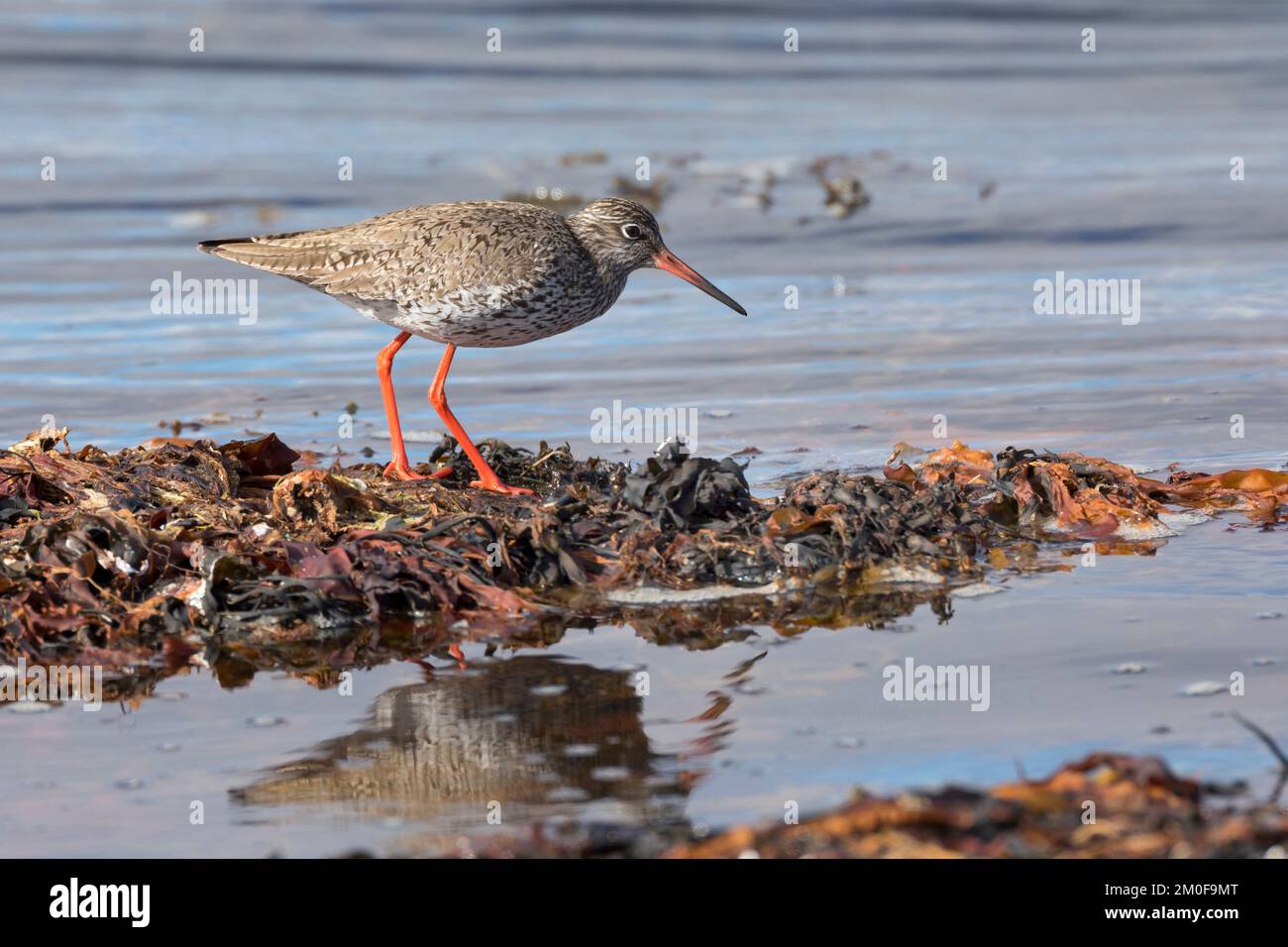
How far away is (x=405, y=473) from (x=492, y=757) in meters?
2.98

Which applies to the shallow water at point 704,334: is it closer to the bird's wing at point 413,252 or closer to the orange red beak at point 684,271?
the orange red beak at point 684,271

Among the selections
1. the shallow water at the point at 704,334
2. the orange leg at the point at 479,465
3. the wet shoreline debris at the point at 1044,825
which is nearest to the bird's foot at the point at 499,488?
the orange leg at the point at 479,465

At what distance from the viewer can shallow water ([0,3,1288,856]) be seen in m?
4.72

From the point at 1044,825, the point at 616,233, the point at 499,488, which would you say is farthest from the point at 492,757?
the point at 616,233

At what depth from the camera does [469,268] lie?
7734 mm

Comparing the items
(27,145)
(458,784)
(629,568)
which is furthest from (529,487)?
(27,145)

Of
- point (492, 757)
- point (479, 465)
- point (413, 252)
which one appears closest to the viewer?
point (492, 757)

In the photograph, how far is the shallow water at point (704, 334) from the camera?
15.5 feet

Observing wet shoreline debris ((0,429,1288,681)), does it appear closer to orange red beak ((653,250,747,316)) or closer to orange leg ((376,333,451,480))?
orange leg ((376,333,451,480))

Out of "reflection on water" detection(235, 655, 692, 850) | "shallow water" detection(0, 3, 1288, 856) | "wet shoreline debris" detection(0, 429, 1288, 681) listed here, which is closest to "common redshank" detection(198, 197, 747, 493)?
"wet shoreline debris" detection(0, 429, 1288, 681)

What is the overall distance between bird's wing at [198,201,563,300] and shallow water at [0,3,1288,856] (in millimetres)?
1047

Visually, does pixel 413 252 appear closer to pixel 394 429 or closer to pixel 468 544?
pixel 394 429

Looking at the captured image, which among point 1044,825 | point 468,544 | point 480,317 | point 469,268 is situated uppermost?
point 469,268
